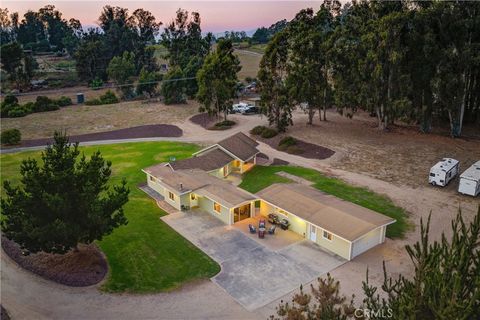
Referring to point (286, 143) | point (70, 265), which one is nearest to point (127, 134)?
point (286, 143)

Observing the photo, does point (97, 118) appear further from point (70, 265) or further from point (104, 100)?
point (70, 265)

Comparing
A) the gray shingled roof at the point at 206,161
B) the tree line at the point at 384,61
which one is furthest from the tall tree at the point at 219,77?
the gray shingled roof at the point at 206,161

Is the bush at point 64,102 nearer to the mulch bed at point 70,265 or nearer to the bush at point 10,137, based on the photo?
the bush at point 10,137

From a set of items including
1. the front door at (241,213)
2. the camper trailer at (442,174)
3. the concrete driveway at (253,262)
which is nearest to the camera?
the concrete driveway at (253,262)

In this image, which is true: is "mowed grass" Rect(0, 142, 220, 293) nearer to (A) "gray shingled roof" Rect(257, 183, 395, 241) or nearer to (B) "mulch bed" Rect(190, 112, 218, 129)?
(A) "gray shingled roof" Rect(257, 183, 395, 241)

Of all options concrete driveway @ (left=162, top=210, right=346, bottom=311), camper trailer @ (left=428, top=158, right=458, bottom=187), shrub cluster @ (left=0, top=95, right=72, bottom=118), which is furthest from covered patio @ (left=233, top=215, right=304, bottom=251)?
shrub cluster @ (left=0, top=95, right=72, bottom=118)
